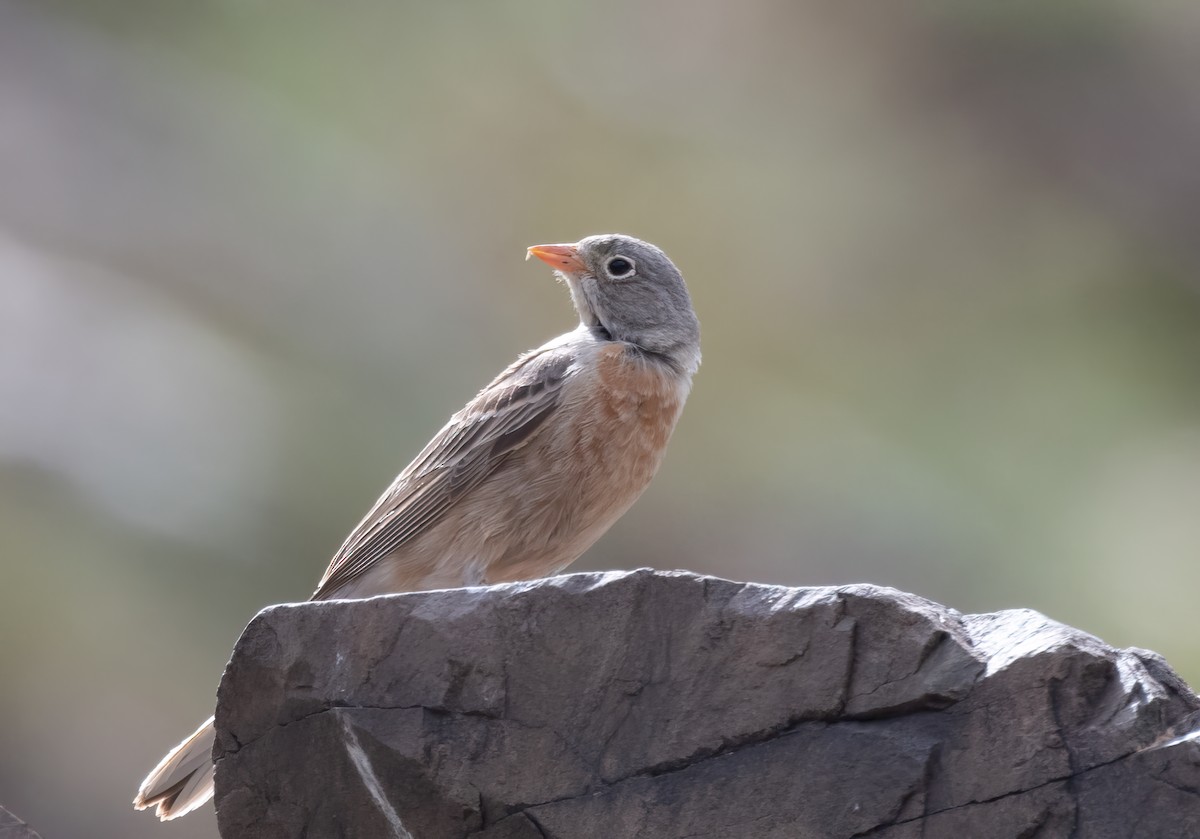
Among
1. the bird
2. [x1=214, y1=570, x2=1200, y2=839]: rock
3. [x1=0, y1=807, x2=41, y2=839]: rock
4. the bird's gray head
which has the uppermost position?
the bird's gray head

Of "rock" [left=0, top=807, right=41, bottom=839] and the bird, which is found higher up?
the bird

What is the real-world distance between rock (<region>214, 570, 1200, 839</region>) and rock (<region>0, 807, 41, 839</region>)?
2.60ft

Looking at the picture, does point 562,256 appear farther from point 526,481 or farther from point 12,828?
point 12,828

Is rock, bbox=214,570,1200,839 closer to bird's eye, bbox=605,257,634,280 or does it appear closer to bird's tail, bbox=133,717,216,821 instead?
bird's tail, bbox=133,717,216,821

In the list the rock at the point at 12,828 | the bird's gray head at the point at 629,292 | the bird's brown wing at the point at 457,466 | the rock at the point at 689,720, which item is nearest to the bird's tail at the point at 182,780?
the rock at the point at 12,828

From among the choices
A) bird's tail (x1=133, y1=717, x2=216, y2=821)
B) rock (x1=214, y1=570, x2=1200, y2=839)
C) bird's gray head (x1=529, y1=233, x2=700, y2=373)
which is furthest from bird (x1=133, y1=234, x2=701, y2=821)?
rock (x1=214, y1=570, x2=1200, y2=839)

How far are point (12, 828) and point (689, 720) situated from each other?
8.35 feet

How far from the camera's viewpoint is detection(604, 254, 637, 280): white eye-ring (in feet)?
25.6

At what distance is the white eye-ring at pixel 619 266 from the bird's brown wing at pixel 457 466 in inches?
30.0

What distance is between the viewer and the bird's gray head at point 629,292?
758cm

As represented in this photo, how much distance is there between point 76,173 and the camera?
15500 millimetres

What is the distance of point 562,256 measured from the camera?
7871 millimetres

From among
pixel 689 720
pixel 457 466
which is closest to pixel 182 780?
pixel 457 466

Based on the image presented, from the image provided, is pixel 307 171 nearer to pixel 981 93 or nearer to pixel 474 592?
pixel 981 93
